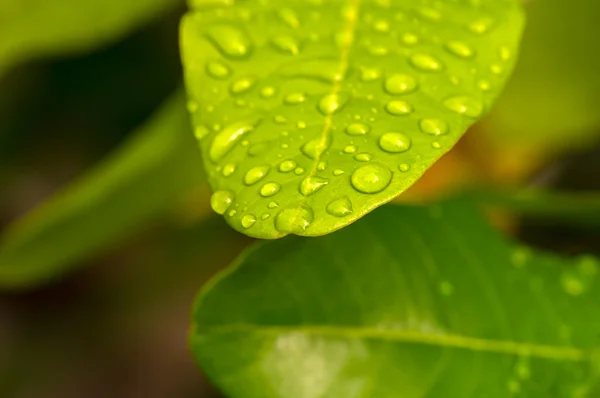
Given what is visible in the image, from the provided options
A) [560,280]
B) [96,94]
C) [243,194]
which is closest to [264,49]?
[243,194]

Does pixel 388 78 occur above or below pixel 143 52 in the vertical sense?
below

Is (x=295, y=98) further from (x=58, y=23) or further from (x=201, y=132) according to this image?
(x=58, y=23)

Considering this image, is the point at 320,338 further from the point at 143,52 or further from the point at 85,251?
the point at 143,52

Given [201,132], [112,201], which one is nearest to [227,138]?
[201,132]

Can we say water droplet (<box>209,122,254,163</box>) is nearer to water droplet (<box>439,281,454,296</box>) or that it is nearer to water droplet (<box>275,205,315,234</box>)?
water droplet (<box>275,205,315,234</box>)

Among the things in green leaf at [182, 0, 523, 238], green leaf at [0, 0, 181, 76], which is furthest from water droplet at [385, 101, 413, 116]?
green leaf at [0, 0, 181, 76]

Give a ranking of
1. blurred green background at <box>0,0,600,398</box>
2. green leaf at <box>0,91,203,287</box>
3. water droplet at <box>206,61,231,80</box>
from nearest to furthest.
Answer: water droplet at <box>206,61,231,80</box> → green leaf at <box>0,91,203,287</box> → blurred green background at <box>0,0,600,398</box>

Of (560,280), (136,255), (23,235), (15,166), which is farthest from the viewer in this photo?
(15,166)
